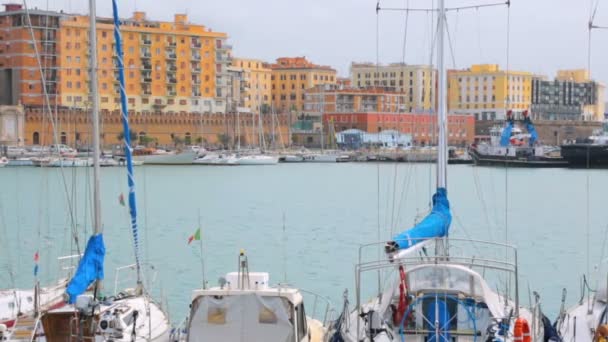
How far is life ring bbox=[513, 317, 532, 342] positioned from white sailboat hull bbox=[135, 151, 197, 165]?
7917cm

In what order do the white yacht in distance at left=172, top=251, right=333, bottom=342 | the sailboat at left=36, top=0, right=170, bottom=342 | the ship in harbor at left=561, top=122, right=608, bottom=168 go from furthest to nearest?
1. the ship in harbor at left=561, top=122, right=608, bottom=168
2. the sailboat at left=36, top=0, right=170, bottom=342
3. the white yacht in distance at left=172, top=251, right=333, bottom=342

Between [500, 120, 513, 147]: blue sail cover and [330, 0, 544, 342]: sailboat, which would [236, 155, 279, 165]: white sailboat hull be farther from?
[330, 0, 544, 342]: sailboat

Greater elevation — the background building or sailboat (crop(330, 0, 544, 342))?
the background building

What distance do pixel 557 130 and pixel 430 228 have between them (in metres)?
126

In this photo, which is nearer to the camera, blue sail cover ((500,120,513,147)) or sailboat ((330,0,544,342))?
sailboat ((330,0,544,342))

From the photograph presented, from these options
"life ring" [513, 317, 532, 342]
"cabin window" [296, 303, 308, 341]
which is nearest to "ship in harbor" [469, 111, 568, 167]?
"cabin window" [296, 303, 308, 341]

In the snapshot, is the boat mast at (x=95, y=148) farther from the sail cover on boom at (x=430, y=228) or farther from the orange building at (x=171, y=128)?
the orange building at (x=171, y=128)

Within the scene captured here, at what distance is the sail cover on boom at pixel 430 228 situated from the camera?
13149 mm

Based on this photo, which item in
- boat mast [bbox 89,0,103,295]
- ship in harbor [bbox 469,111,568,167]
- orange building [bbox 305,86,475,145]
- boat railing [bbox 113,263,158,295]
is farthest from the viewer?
orange building [bbox 305,86,475,145]

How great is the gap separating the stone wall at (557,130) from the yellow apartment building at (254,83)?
25270 mm

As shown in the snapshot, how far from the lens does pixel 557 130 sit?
136750 mm

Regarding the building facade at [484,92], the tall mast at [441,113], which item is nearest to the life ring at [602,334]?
the tall mast at [441,113]

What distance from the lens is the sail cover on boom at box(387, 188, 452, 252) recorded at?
43.1 ft

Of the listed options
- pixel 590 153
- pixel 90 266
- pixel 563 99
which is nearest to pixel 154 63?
pixel 590 153
